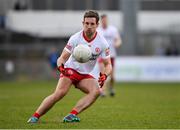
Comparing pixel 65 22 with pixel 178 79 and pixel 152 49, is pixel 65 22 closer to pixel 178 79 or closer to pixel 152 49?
pixel 152 49

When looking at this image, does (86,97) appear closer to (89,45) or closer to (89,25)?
(89,45)

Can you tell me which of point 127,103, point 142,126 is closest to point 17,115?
point 142,126

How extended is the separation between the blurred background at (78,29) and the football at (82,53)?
21101 mm

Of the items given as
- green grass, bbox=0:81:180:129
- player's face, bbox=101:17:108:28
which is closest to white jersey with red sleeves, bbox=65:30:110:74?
green grass, bbox=0:81:180:129

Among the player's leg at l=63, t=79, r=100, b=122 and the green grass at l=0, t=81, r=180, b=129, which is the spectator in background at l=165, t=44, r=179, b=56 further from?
the player's leg at l=63, t=79, r=100, b=122

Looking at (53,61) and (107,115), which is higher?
(107,115)

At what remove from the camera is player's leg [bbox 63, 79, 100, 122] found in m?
12.2

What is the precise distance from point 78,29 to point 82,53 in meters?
29.4

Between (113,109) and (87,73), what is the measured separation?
3.58 meters

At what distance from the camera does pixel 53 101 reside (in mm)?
12047

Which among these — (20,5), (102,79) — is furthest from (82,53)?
(20,5)

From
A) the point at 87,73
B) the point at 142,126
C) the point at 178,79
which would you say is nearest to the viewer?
the point at 142,126

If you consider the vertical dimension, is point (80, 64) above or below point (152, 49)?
above

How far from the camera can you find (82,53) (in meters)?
11.8
